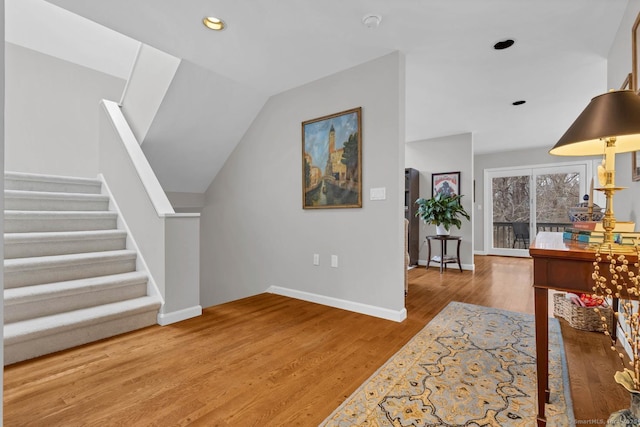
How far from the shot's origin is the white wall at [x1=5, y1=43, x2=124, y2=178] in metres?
3.75

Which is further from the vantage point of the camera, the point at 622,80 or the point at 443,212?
the point at 443,212

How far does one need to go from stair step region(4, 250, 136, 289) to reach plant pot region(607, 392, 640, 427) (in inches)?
128

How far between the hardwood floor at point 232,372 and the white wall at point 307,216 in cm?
42

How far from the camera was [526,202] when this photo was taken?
6.68m

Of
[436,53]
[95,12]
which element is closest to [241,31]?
[95,12]

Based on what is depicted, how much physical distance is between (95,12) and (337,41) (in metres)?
1.88

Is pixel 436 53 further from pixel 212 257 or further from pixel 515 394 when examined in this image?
pixel 212 257

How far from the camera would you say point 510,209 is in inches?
269

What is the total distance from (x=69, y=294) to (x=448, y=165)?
17.8 ft

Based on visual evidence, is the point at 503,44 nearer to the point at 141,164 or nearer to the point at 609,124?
the point at 609,124

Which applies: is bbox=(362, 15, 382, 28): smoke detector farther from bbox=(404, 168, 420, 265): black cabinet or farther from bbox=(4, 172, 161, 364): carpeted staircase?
bbox=(404, 168, 420, 265): black cabinet

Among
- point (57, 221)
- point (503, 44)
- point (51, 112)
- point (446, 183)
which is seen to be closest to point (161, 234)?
point (57, 221)

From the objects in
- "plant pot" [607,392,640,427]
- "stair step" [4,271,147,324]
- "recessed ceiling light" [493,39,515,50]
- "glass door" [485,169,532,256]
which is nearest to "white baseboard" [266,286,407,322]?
"stair step" [4,271,147,324]

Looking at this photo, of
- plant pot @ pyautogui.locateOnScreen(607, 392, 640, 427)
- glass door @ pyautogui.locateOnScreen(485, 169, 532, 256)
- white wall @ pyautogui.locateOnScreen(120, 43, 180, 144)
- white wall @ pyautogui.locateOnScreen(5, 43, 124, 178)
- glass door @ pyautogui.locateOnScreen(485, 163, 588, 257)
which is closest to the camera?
plant pot @ pyautogui.locateOnScreen(607, 392, 640, 427)
